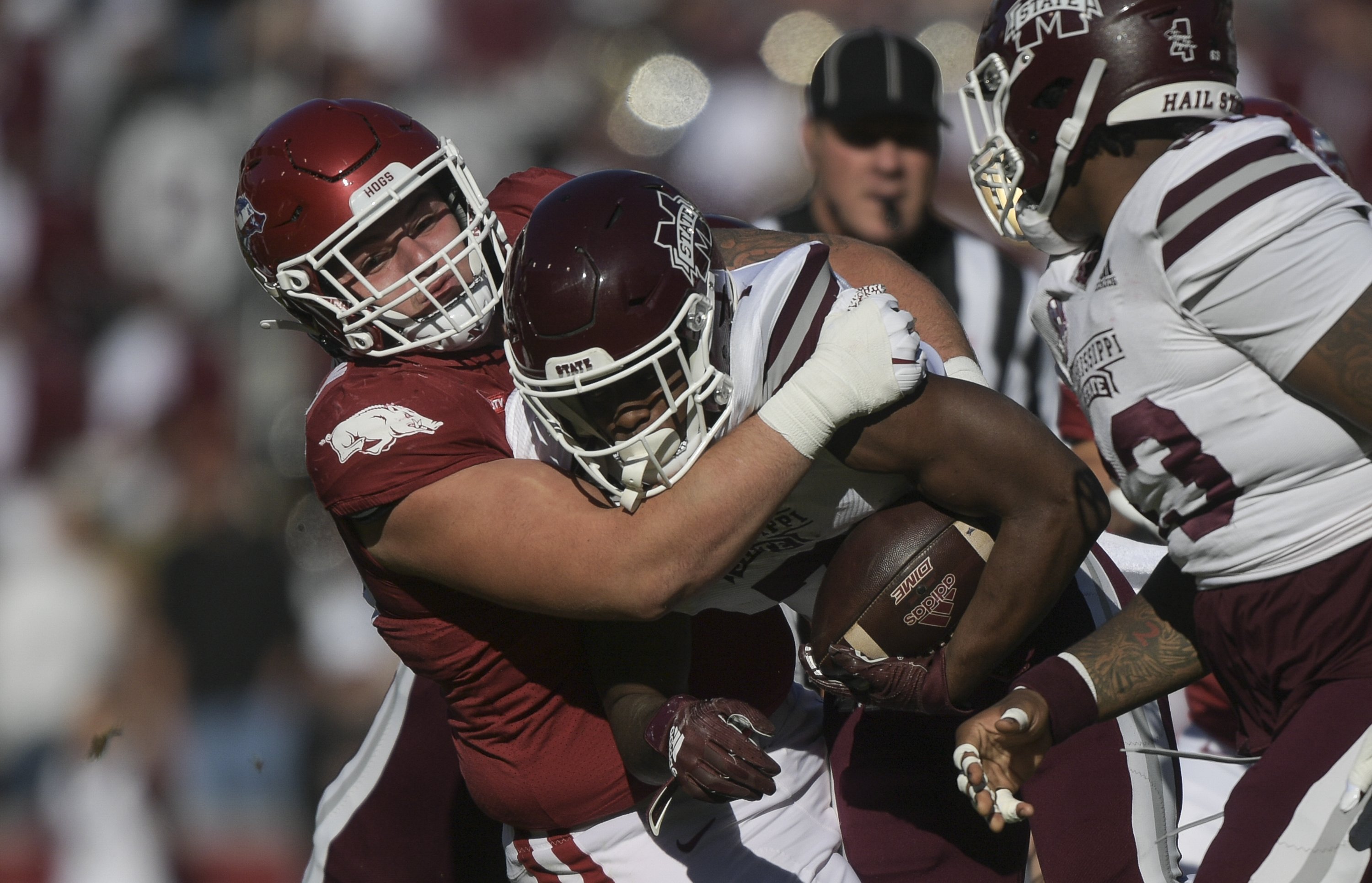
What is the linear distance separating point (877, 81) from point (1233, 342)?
228 centimetres

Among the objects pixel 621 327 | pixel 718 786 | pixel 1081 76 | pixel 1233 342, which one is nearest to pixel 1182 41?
pixel 1081 76

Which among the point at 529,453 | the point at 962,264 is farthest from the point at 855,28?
the point at 529,453

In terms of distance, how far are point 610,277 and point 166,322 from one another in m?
3.77

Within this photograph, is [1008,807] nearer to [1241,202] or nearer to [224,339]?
[1241,202]

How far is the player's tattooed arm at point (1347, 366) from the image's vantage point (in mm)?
1718

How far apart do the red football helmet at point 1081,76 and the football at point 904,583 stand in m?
0.53

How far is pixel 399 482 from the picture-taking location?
2.08 metres

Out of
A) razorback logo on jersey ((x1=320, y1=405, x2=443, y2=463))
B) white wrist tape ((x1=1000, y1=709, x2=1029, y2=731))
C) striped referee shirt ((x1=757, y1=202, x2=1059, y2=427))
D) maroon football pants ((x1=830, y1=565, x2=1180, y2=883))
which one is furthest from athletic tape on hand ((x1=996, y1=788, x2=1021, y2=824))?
striped referee shirt ((x1=757, y1=202, x2=1059, y2=427))

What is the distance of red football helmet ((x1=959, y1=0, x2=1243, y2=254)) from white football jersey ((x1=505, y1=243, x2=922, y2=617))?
340 millimetres

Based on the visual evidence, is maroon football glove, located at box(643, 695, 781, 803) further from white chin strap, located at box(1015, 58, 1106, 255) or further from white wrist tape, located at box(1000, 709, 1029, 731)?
white chin strap, located at box(1015, 58, 1106, 255)

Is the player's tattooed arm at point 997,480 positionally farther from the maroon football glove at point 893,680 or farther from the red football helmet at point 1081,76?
the red football helmet at point 1081,76

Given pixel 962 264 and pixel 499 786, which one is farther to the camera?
pixel 962 264

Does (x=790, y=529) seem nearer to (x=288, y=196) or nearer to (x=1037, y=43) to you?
(x=1037, y=43)

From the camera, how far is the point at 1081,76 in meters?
2.04
